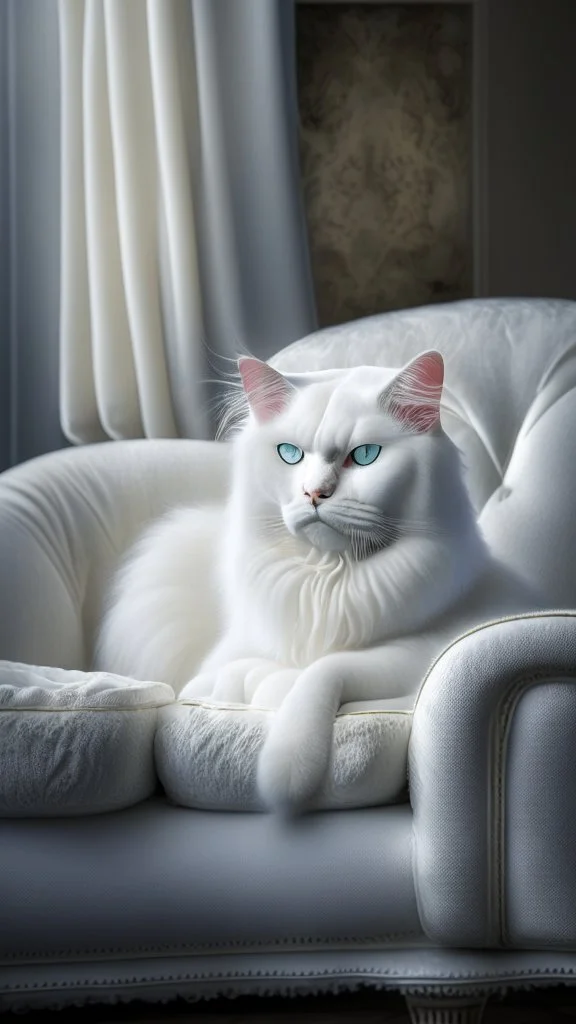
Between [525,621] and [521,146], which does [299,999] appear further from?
[521,146]

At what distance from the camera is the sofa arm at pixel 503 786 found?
3.42 ft

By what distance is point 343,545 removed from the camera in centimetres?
128

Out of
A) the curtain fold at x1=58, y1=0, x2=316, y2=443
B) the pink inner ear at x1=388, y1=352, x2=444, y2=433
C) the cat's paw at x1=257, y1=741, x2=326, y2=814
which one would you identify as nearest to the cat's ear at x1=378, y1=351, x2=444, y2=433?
the pink inner ear at x1=388, y1=352, x2=444, y2=433

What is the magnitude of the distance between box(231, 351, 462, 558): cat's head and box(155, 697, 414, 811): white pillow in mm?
229

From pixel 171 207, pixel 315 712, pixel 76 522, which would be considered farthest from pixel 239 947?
pixel 171 207

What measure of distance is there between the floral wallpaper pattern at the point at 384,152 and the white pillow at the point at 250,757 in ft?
5.55

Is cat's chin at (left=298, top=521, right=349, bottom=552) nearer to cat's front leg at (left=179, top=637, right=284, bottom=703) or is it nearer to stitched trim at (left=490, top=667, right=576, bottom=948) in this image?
cat's front leg at (left=179, top=637, right=284, bottom=703)

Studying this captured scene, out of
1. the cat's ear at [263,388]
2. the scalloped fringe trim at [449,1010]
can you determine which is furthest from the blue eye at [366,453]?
the scalloped fringe trim at [449,1010]

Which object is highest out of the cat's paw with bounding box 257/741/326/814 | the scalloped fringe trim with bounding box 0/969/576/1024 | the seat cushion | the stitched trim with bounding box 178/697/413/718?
the stitched trim with bounding box 178/697/413/718

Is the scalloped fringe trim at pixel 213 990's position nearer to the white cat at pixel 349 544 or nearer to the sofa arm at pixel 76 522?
the white cat at pixel 349 544

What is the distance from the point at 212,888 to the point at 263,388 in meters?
0.60

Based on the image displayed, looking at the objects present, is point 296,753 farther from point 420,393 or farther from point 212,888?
point 420,393

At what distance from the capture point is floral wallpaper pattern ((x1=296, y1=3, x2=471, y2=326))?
8.51 feet

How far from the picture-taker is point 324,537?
1275 millimetres
